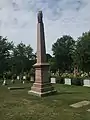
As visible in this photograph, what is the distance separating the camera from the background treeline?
34250 mm

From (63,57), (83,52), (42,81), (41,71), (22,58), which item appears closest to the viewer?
(42,81)

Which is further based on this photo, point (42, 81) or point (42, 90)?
point (42, 81)

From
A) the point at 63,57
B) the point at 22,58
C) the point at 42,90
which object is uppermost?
the point at 63,57

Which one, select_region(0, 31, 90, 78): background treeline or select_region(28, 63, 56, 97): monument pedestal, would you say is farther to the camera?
select_region(0, 31, 90, 78): background treeline

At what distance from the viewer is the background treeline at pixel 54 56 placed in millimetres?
34250

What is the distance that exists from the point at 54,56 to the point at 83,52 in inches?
1465

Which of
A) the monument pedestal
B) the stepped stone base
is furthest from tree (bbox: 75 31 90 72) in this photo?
the stepped stone base

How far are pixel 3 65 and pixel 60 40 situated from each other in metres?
42.9

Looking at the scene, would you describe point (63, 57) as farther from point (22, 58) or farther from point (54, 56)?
point (22, 58)

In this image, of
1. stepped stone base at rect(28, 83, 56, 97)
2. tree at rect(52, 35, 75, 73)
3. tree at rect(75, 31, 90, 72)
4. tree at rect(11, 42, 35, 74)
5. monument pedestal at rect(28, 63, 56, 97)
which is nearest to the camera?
stepped stone base at rect(28, 83, 56, 97)

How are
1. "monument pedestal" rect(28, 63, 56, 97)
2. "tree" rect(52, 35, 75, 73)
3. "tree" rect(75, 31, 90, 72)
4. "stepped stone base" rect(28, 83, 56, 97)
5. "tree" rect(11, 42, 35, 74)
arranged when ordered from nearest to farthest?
"stepped stone base" rect(28, 83, 56, 97), "monument pedestal" rect(28, 63, 56, 97), "tree" rect(75, 31, 90, 72), "tree" rect(11, 42, 35, 74), "tree" rect(52, 35, 75, 73)

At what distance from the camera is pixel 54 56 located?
7069 cm

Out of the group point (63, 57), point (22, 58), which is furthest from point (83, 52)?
point (63, 57)

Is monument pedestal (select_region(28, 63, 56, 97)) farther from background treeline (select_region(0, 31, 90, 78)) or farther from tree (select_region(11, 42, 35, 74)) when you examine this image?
tree (select_region(11, 42, 35, 74))
